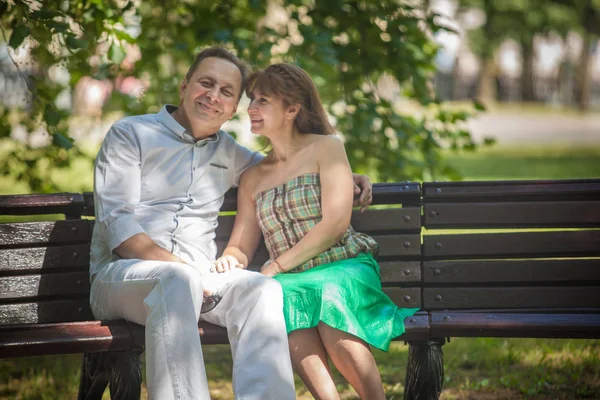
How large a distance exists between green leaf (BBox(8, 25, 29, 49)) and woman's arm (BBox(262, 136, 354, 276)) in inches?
66.6

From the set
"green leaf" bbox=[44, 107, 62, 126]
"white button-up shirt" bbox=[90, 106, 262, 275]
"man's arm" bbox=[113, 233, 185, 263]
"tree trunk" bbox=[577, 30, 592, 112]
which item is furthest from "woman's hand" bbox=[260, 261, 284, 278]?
"tree trunk" bbox=[577, 30, 592, 112]

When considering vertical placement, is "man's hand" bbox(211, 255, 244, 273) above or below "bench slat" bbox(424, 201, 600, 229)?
below

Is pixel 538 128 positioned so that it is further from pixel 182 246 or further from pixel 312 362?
pixel 312 362

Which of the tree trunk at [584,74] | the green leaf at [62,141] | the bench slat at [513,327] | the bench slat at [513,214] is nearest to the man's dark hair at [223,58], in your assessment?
the green leaf at [62,141]

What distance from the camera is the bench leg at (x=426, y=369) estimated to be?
12.3ft

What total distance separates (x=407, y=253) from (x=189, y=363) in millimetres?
1387

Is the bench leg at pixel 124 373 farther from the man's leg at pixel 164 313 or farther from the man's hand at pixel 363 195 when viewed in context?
the man's hand at pixel 363 195

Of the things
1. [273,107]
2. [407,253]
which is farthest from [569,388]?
[273,107]

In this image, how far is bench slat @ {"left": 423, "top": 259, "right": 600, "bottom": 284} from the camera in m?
4.14

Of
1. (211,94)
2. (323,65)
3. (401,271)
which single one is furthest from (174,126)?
(323,65)

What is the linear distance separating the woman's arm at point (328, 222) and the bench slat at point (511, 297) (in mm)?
636

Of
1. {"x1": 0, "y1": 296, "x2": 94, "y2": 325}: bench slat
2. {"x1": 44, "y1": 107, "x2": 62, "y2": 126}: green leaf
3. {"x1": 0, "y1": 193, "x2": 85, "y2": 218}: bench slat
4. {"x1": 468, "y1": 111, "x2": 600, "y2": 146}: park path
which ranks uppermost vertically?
{"x1": 44, "y1": 107, "x2": 62, "y2": 126}: green leaf

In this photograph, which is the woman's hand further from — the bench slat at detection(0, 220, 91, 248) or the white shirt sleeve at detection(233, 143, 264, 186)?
the bench slat at detection(0, 220, 91, 248)

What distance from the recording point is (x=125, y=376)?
3.71 m
